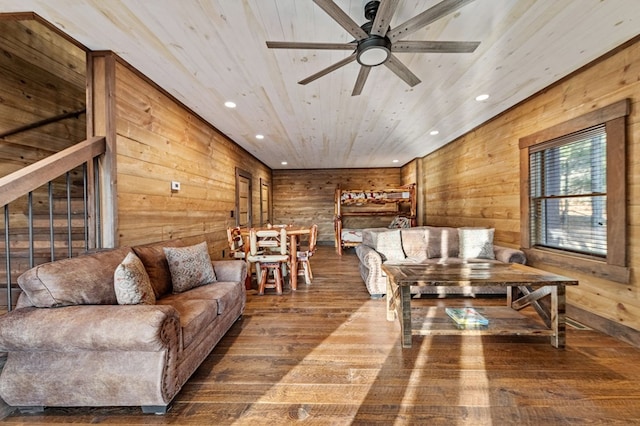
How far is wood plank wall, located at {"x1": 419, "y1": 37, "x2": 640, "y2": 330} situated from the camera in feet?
7.04

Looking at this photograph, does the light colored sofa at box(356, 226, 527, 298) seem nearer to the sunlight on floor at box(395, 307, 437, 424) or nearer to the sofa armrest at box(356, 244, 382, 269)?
the sofa armrest at box(356, 244, 382, 269)

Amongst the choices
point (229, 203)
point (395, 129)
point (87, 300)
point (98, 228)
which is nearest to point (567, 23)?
point (395, 129)

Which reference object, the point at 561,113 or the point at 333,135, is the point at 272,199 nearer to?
the point at 333,135

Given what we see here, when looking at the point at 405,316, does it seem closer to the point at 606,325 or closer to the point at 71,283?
the point at 606,325

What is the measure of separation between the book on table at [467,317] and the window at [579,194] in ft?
3.98

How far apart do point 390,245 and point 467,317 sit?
148cm

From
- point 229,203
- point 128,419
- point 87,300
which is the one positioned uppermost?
point 229,203

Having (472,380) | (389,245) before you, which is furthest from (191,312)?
(389,245)

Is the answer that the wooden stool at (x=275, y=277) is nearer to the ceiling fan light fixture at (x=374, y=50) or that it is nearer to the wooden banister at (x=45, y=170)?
the wooden banister at (x=45, y=170)

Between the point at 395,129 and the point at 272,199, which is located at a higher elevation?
the point at 395,129

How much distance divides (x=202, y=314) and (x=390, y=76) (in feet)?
9.12

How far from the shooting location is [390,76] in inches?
105

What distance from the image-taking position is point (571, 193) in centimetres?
275

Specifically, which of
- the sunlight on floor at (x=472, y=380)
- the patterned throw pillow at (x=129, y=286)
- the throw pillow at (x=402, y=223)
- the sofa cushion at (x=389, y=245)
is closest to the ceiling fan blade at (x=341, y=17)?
the patterned throw pillow at (x=129, y=286)
